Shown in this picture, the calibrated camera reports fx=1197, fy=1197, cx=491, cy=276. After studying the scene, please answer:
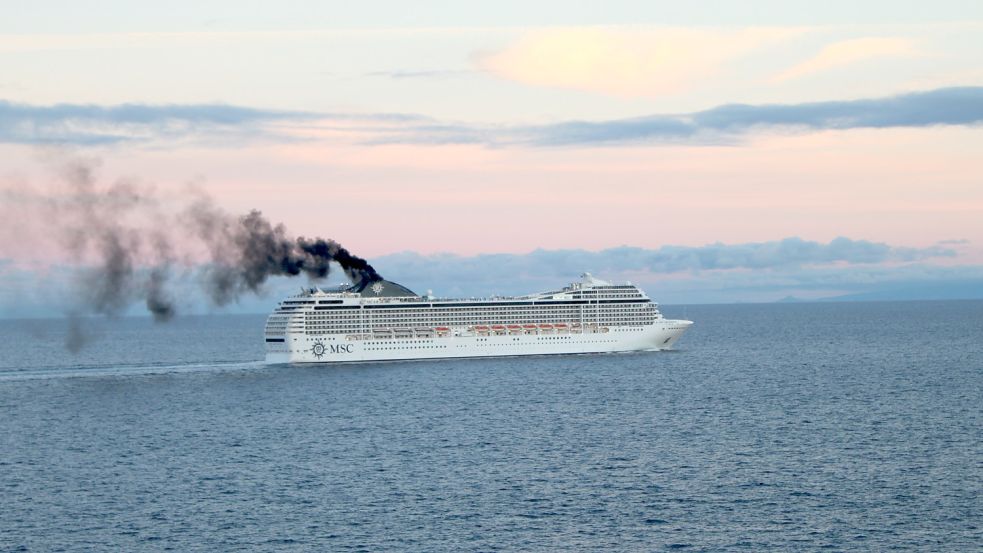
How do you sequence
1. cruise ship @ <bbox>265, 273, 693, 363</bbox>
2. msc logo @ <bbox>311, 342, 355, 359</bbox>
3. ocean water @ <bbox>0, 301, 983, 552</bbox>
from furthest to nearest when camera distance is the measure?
cruise ship @ <bbox>265, 273, 693, 363</bbox> < msc logo @ <bbox>311, 342, 355, 359</bbox> < ocean water @ <bbox>0, 301, 983, 552</bbox>

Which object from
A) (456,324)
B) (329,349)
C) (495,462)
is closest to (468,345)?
(456,324)

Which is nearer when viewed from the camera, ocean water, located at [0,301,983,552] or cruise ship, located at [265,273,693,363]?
ocean water, located at [0,301,983,552]

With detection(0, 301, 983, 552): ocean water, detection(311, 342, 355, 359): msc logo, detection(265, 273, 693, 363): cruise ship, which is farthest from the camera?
detection(265, 273, 693, 363): cruise ship

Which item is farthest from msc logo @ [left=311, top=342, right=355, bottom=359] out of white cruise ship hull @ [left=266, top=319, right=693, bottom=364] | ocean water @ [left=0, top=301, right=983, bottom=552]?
ocean water @ [left=0, top=301, right=983, bottom=552]

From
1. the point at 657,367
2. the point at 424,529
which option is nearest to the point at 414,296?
the point at 657,367

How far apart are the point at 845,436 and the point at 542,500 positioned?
24.2m

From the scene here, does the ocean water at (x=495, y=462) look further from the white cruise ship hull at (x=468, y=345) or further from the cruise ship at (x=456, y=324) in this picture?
the cruise ship at (x=456, y=324)

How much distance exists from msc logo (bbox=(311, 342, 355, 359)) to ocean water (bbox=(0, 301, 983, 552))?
35.1ft

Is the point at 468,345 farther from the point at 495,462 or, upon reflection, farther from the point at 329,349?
the point at 495,462

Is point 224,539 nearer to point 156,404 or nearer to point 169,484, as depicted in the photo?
point 169,484

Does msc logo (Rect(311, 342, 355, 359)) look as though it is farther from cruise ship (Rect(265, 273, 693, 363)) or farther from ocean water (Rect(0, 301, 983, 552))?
ocean water (Rect(0, 301, 983, 552))

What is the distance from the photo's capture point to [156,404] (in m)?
88.1

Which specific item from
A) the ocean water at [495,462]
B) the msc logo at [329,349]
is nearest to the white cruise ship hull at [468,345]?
the msc logo at [329,349]

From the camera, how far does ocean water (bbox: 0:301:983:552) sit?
4622cm
